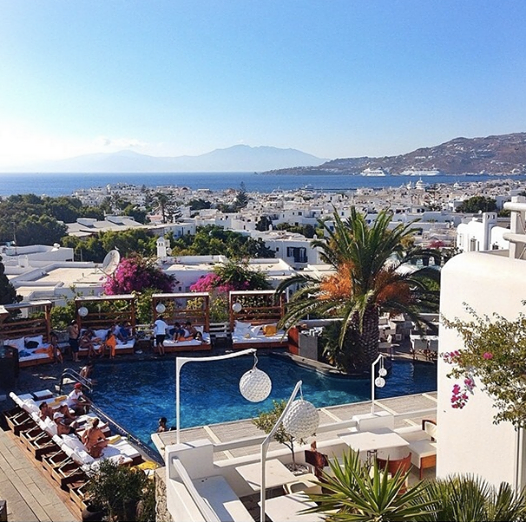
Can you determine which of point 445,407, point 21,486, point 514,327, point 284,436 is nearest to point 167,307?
point 21,486

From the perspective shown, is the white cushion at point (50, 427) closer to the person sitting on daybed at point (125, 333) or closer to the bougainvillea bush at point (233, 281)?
the person sitting on daybed at point (125, 333)

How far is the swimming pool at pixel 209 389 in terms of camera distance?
37.1 ft

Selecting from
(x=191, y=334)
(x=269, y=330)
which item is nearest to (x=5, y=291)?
(x=191, y=334)

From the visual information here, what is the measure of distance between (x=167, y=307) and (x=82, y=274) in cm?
1604

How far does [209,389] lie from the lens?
12742 mm

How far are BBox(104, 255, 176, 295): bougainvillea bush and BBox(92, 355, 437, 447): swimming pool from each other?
578 cm

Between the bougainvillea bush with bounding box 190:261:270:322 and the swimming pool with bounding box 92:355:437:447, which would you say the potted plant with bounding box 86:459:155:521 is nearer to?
the swimming pool with bounding box 92:355:437:447

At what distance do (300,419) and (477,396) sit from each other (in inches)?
66.3

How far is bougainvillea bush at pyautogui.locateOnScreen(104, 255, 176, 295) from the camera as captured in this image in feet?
64.8

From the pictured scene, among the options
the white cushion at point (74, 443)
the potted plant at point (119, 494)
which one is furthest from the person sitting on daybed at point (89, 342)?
the potted plant at point (119, 494)

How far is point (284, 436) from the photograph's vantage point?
643cm

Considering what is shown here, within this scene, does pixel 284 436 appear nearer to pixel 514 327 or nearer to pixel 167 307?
pixel 514 327

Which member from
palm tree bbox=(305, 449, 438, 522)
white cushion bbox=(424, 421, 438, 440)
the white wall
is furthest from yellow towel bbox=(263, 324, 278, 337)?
palm tree bbox=(305, 449, 438, 522)

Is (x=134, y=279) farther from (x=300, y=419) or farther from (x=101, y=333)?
(x=300, y=419)
